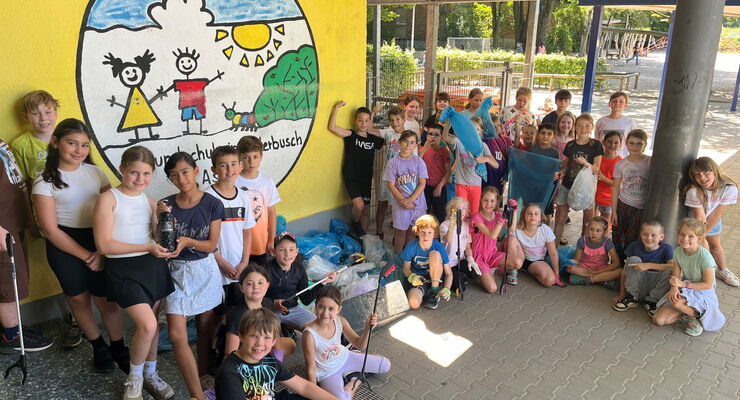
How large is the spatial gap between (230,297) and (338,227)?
2.69 meters

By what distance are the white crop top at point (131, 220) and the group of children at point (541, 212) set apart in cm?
268

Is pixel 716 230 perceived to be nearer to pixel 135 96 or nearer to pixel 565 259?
pixel 565 259

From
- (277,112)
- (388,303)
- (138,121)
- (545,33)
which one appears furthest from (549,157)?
(545,33)

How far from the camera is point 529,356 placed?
4.80 meters

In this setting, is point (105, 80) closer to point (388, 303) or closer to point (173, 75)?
point (173, 75)

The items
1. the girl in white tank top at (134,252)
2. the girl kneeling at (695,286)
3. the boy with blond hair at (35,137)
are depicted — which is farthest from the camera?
the girl kneeling at (695,286)

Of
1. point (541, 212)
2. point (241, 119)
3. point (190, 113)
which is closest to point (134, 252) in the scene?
point (190, 113)

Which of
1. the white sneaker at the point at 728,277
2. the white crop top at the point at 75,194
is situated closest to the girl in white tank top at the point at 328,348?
the white crop top at the point at 75,194

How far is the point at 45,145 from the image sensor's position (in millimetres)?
4215

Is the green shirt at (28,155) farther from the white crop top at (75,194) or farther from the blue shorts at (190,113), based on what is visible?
the blue shorts at (190,113)

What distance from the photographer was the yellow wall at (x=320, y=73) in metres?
4.23

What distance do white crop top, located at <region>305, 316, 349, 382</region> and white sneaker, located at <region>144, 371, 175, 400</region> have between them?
3.35ft

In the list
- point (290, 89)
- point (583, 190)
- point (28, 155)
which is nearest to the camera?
point (28, 155)

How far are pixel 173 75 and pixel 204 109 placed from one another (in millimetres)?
445
